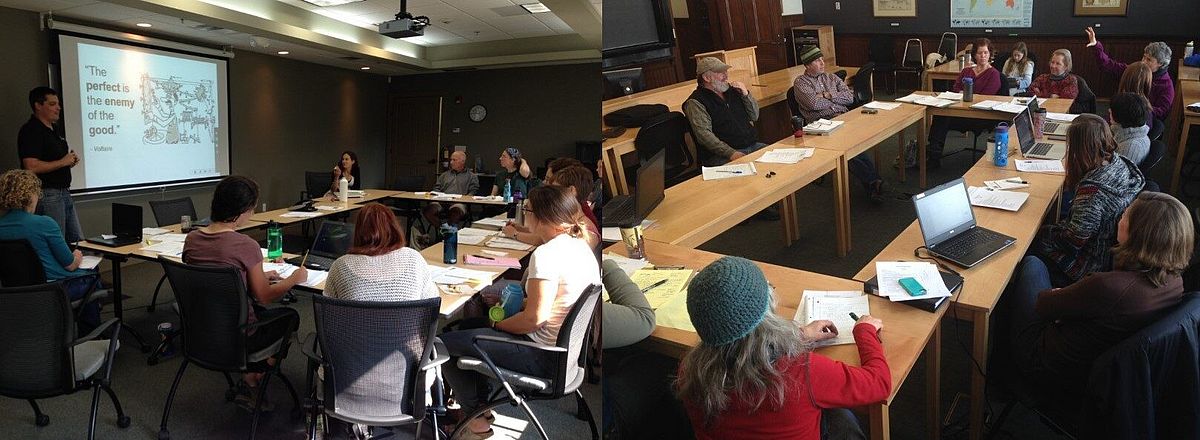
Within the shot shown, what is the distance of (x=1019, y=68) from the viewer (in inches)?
42.5

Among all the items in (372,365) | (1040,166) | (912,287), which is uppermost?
(1040,166)

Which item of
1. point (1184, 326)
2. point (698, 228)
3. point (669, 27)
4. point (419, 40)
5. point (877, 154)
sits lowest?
point (1184, 326)

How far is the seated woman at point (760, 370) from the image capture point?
3.30ft

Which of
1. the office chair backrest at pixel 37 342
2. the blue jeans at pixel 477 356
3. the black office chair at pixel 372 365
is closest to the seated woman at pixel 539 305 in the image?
the blue jeans at pixel 477 356

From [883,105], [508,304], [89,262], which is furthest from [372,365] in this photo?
[883,105]

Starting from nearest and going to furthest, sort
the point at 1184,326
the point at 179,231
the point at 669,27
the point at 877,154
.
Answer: the point at 1184,326 < the point at 669,27 < the point at 877,154 < the point at 179,231

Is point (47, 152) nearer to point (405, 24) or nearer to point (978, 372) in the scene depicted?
point (405, 24)

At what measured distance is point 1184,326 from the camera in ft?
2.90

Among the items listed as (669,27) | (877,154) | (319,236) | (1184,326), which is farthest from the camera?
(319,236)

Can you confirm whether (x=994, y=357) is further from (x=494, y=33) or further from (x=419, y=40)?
(x=419, y=40)

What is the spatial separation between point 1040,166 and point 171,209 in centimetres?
245

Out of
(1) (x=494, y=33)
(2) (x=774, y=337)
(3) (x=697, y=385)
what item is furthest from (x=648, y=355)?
(1) (x=494, y=33)

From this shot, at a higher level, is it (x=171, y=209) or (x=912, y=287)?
(x=171, y=209)

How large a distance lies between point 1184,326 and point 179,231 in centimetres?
251
